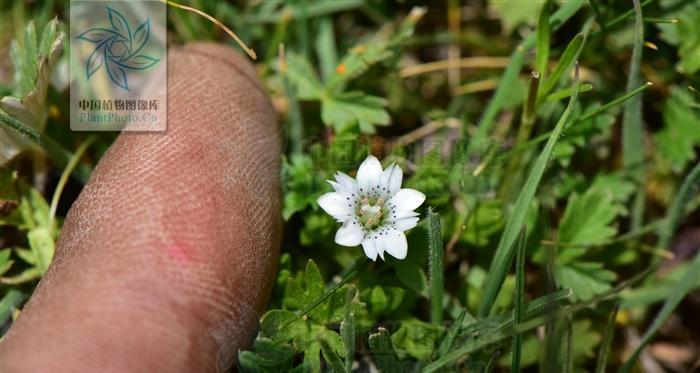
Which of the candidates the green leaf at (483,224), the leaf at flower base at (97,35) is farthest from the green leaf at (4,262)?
the green leaf at (483,224)

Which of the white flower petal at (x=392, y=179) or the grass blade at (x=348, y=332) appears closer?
the grass blade at (x=348, y=332)

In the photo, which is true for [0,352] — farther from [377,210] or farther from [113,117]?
[113,117]

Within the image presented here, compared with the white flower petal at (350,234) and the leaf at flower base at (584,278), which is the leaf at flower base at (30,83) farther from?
the leaf at flower base at (584,278)

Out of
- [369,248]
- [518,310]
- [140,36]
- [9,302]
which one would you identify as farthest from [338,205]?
[140,36]

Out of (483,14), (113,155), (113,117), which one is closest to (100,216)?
(113,155)

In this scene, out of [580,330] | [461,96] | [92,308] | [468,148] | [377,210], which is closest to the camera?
[92,308]

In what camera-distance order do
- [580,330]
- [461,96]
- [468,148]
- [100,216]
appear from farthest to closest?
[461,96] < [468,148] < [580,330] < [100,216]

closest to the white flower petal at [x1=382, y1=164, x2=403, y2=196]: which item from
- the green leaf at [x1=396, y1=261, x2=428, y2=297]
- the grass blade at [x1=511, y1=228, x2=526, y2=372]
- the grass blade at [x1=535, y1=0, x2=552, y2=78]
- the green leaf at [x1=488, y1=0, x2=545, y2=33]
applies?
the green leaf at [x1=396, y1=261, x2=428, y2=297]
